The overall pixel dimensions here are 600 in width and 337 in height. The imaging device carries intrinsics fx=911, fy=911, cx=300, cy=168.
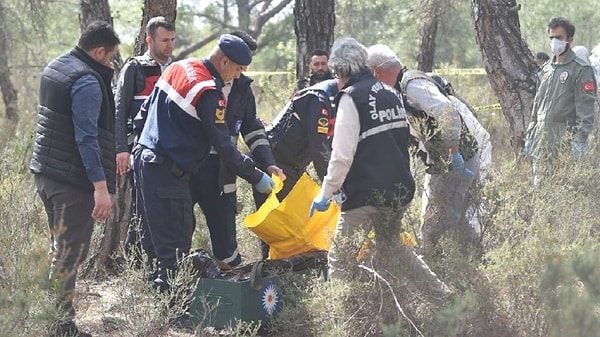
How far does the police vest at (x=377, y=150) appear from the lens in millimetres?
5223

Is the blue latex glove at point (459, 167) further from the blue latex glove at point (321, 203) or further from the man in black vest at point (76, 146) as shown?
the man in black vest at point (76, 146)

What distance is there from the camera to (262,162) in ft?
20.3

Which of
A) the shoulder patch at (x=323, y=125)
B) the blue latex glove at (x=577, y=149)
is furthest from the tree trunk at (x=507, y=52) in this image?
the shoulder patch at (x=323, y=125)

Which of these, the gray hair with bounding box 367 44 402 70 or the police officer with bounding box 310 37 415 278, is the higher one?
the gray hair with bounding box 367 44 402 70

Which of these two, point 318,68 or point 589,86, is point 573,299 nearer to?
point 318,68

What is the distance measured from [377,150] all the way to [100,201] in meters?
1.60

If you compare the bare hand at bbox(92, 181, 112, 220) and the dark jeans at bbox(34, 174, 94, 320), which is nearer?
the bare hand at bbox(92, 181, 112, 220)

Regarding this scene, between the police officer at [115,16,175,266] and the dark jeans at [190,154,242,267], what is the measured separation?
0.51 meters

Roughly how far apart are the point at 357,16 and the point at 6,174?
1672 centimetres

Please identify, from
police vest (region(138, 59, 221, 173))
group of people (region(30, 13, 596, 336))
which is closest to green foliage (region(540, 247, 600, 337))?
group of people (region(30, 13, 596, 336))

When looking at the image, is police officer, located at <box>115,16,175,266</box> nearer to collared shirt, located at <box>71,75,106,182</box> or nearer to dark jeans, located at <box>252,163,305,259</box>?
dark jeans, located at <box>252,163,305,259</box>

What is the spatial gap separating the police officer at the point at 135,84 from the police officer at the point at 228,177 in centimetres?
53

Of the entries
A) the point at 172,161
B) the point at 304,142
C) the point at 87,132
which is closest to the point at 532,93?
the point at 304,142

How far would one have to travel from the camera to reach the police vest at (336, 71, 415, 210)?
17.1 ft
